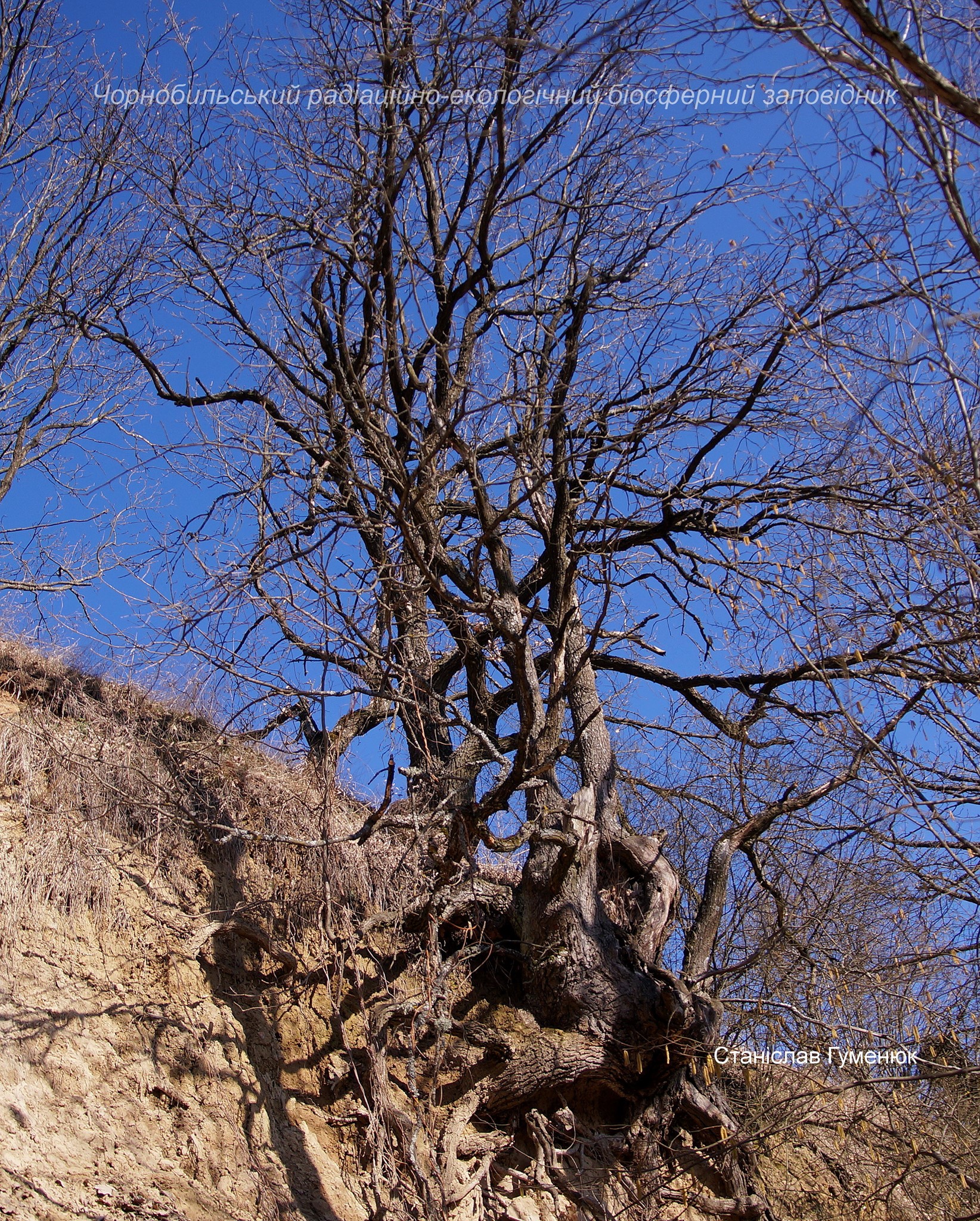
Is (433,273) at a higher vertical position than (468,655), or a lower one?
higher

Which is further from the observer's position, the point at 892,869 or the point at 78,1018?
the point at 892,869

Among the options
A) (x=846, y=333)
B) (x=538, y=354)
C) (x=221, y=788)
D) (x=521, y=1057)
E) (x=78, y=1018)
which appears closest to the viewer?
(x=78, y=1018)

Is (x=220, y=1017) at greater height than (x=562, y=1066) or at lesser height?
lesser

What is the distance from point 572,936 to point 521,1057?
77 cm

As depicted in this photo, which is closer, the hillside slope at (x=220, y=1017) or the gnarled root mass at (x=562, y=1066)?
the hillside slope at (x=220, y=1017)

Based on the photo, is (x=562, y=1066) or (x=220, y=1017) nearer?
(x=220, y=1017)

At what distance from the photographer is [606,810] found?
6.91 metres

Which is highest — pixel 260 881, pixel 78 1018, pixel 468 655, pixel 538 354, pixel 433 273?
pixel 433 273

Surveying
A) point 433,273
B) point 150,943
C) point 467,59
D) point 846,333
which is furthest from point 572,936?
point 467,59

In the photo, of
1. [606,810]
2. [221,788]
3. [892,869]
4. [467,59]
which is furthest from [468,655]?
[467,59]

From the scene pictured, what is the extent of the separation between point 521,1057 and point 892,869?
2.67 meters

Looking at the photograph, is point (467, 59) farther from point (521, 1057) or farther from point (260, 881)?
point (521, 1057)

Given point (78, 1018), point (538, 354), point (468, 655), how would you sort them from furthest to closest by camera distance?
point (468, 655), point (538, 354), point (78, 1018)

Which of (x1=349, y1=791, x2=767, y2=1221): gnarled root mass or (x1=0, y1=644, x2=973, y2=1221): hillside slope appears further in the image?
(x1=349, y1=791, x2=767, y2=1221): gnarled root mass
